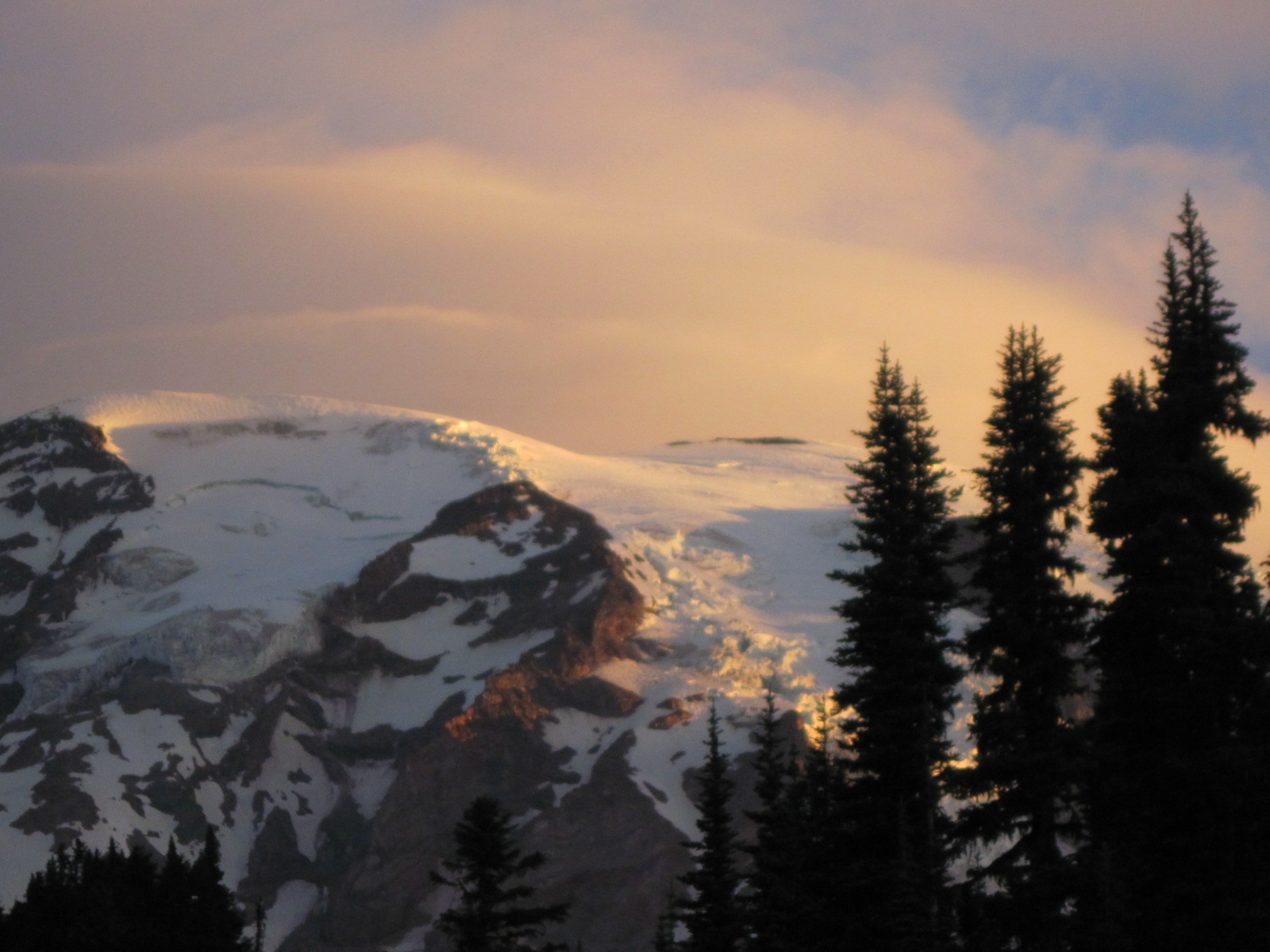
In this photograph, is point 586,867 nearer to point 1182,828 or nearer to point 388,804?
point 388,804

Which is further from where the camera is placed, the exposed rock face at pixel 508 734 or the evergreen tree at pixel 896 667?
the exposed rock face at pixel 508 734

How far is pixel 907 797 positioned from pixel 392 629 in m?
151

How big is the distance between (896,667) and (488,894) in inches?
466

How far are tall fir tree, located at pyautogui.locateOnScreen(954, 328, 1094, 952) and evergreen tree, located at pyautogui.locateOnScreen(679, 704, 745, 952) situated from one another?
12171mm

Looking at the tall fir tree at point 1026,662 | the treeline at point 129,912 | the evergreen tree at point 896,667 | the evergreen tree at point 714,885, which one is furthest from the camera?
the treeline at point 129,912

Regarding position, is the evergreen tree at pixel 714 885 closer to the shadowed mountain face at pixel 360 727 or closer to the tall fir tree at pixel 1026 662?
the tall fir tree at pixel 1026 662

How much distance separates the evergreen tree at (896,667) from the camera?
41.6 metres

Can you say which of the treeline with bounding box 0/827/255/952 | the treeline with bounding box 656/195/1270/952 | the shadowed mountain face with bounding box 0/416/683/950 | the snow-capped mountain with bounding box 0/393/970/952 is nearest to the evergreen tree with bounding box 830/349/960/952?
the treeline with bounding box 656/195/1270/952

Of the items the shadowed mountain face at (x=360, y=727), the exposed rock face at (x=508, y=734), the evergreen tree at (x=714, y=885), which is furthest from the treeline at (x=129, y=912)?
the exposed rock face at (x=508, y=734)

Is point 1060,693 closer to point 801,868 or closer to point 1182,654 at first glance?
point 1182,654

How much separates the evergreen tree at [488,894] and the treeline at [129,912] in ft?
115

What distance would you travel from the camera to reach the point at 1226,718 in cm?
4094

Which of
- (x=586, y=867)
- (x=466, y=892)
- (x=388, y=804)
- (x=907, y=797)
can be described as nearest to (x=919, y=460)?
(x=907, y=797)

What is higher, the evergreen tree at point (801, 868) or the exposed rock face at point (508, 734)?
the exposed rock face at point (508, 734)
